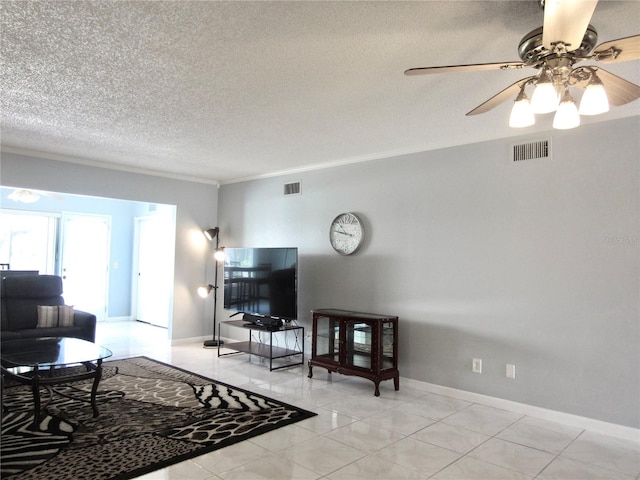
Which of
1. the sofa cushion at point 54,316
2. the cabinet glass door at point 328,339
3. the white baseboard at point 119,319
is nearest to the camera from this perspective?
the cabinet glass door at point 328,339

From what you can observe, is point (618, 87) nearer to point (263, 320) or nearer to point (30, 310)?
point (263, 320)

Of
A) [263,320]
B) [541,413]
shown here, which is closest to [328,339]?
[263,320]

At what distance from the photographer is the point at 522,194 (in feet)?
12.6

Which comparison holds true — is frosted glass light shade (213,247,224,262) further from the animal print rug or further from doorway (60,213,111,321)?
doorway (60,213,111,321)

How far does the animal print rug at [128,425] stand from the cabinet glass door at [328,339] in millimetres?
950

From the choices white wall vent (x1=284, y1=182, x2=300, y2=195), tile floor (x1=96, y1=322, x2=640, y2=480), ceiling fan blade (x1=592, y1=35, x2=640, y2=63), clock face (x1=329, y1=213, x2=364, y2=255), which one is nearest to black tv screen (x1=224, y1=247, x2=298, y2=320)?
clock face (x1=329, y1=213, x2=364, y2=255)

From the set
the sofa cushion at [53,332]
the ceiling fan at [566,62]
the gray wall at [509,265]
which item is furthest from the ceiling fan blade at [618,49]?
the sofa cushion at [53,332]

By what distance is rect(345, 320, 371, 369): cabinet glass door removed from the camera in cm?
437

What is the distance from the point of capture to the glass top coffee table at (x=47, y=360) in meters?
3.32

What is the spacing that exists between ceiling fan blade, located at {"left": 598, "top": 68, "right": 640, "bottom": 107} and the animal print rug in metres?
2.99

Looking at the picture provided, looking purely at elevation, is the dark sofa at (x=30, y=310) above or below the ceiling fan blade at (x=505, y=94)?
below

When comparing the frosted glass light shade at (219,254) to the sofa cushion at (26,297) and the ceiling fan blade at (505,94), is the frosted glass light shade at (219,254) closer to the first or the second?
the sofa cushion at (26,297)

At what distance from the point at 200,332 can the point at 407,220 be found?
3.80m

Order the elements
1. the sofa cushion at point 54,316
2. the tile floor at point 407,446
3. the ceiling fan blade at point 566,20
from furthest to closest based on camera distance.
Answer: the sofa cushion at point 54,316
the tile floor at point 407,446
the ceiling fan blade at point 566,20
